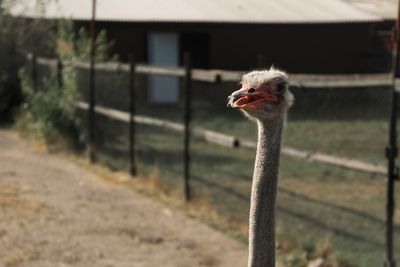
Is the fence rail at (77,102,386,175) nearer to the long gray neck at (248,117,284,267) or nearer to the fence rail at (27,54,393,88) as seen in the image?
the fence rail at (27,54,393,88)

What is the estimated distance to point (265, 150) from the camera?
348 centimetres

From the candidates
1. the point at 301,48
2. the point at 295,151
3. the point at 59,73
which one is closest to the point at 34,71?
the point at 59,73

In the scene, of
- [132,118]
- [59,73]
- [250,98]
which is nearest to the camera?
[250,98]

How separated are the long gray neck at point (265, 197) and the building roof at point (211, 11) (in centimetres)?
1490

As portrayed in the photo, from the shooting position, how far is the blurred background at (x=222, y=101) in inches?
306

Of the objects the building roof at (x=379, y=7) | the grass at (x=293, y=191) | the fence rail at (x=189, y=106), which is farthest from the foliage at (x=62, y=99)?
the building roof at (x=379, y=7)

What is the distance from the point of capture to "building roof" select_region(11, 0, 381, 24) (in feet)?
62.4

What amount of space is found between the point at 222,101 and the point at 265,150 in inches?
502

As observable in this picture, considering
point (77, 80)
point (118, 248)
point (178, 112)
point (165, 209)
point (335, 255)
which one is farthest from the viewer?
point (178, 112)

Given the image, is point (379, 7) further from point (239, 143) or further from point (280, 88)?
point (280, 88)

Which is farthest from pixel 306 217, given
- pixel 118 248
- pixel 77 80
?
pixel 77 80

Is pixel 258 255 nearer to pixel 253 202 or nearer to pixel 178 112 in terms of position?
pixel 253 202

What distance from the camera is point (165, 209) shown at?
887 centimetres

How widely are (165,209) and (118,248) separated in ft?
5.07
